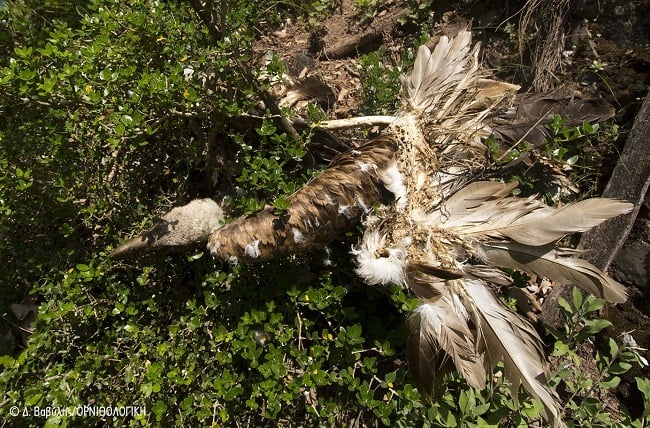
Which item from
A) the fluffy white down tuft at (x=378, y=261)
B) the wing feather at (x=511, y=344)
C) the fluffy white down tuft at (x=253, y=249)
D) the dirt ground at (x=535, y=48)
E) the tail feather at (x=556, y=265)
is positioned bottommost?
the wing feather at (x=511, y=344)

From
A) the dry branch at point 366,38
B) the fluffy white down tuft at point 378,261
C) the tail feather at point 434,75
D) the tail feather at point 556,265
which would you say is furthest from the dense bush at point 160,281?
the dry branch at point 366,38

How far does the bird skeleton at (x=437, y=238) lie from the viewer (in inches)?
80.6

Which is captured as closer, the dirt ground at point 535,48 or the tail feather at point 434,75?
the tail feather at point 434,75

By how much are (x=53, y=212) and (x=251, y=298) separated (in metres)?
1.34

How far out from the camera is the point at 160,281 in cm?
242

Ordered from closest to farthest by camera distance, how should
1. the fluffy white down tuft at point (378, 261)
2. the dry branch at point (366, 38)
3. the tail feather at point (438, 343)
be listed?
the tail feather at point (438, 343)
the fluffy white down tuft at point (378, 261)
the dry branch at point (366, 38)

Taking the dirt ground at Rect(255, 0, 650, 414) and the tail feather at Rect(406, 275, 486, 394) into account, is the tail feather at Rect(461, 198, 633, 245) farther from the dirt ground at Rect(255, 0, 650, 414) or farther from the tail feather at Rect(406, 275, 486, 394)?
the dirt ground at Rect(255, 0, 650, 414)

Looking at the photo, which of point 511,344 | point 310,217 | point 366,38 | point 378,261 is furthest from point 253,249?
point 366,38

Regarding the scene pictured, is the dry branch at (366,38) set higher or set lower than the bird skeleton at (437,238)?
higher

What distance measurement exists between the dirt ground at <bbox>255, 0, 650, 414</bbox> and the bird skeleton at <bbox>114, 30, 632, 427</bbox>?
81 centimetres

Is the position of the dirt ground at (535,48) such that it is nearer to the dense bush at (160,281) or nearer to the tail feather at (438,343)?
the dense bush at (160,281)

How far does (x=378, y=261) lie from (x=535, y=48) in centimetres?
229

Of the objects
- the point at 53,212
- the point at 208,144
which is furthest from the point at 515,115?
the point at 53,212

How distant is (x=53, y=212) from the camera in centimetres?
245
